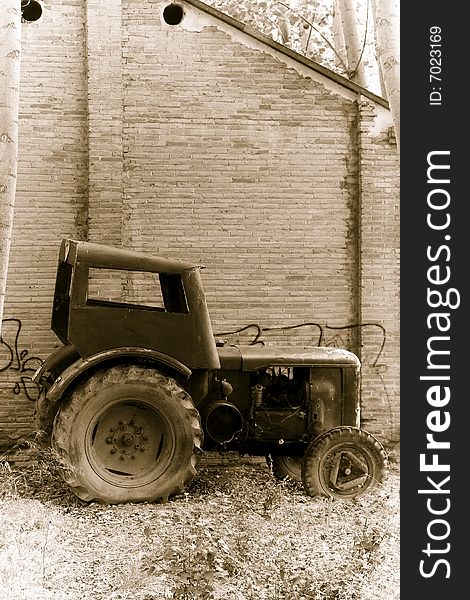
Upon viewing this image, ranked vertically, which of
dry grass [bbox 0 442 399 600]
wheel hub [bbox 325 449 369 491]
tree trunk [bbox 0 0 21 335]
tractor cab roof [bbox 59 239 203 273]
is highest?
tree trunk [bbox 0 0 21 335]

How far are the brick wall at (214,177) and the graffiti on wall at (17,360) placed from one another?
5 centimetres

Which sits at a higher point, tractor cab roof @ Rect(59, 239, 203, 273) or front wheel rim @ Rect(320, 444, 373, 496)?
tractor cab roof @ Rect(59, 239, 203, 273)

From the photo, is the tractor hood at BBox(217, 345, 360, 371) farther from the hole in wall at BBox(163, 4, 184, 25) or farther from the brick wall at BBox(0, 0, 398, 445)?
the hole in wall at BBox(163, 4, 184, 25)

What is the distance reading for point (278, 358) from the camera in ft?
24.0

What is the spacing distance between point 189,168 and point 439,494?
6061mm

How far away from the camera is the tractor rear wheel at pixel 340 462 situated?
6883mm

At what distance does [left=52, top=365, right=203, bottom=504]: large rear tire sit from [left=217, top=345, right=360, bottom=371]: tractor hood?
0.82m

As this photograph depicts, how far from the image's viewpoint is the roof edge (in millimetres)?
9172

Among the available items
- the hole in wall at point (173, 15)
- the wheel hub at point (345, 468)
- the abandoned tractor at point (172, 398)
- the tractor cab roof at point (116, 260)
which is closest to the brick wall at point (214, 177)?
the hole in wall at point (173, 15)

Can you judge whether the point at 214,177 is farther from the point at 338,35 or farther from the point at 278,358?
the point at 338,35

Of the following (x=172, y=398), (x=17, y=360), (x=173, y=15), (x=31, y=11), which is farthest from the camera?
(x=173, y=15)

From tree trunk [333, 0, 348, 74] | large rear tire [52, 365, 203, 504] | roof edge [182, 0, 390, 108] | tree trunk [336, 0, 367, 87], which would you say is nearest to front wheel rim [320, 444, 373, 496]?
large rear tire [52, 365, 203, 504]

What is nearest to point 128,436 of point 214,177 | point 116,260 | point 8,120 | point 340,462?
point 116,260

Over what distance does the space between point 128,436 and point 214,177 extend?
12.5 feet
